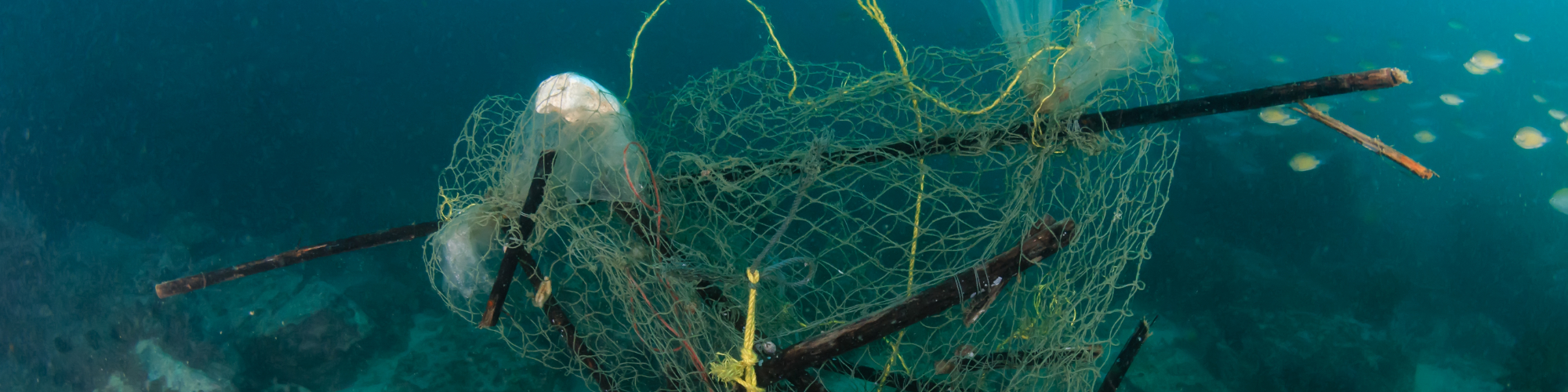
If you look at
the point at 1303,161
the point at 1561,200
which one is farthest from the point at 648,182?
the point at 1561,200

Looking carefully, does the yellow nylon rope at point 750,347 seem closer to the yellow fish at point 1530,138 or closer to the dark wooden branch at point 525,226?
the dark wooden branch at point 525,226

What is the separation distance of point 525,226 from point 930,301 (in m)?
1.63

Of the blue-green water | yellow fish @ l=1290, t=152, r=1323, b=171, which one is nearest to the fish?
the blue-green water

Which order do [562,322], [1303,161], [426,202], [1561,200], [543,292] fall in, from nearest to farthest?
[543,292] < [562,322] < [1303,161] < [426,202] < [1561,200]

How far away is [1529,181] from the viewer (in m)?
12.1

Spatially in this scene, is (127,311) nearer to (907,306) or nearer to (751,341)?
(751,341)

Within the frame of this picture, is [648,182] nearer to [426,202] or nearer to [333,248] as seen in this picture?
[333,248]

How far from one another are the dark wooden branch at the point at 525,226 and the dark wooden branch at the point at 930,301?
1.13 meters

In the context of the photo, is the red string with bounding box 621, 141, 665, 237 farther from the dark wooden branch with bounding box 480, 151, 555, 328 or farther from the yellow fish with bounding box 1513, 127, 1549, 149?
the yellow fish with bounding box 1513, 127, 1549, 149

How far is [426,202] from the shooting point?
822 cm

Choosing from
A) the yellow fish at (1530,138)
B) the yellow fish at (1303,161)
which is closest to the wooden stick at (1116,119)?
the yellow fish at (1303,161)

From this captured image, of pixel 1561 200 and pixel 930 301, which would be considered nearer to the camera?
pixel 930 301

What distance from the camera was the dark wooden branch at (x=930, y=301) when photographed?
1.86 metres

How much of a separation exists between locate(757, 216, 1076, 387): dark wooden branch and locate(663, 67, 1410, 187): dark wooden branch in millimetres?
384
